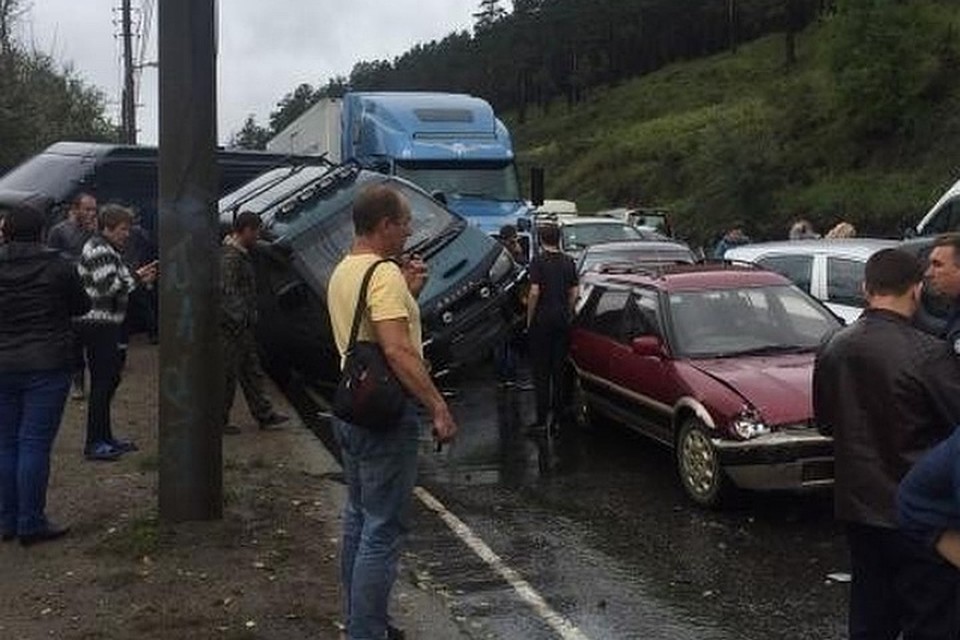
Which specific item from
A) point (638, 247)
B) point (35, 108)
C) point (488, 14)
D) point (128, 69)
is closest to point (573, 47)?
point (488, 14)

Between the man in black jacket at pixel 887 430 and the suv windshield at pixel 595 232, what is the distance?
66.0 ft

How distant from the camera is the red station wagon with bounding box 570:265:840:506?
7.53 meters

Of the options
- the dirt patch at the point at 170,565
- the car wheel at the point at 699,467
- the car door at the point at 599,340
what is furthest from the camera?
the car door at the point at 599,340

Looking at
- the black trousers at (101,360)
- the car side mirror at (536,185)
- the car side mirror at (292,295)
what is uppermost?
the car side mirror at (536,185)

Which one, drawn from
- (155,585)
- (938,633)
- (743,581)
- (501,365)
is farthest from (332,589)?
(501,365)

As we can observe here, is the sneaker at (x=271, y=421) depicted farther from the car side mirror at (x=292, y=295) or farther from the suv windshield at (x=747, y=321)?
the suv windshield at (x=747, y=321)

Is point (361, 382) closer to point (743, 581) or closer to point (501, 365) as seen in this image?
point (743, 581)

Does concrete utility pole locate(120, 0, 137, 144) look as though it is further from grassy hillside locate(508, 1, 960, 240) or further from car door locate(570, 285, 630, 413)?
car door locate(570, 285, 630, 413)

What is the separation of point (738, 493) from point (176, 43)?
4324mm

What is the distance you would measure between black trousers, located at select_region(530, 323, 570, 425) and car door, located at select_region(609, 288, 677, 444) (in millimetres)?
852

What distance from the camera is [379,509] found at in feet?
16.0

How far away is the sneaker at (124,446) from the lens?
8898 millimetres

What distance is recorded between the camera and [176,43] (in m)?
6.53

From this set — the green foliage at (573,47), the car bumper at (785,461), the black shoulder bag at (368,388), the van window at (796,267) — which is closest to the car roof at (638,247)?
the van window at (796,267)
